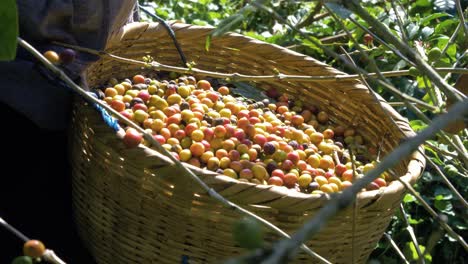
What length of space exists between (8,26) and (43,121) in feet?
2.27

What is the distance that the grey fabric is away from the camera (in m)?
1.42

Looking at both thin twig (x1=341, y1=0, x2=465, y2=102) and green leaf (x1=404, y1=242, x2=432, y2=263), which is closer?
thin twig (x1=341, y1=0, x2=465, y2=102)

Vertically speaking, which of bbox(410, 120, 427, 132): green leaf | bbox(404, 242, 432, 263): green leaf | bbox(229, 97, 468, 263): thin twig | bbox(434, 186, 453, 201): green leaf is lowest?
bbox(404, 242, 432, 263): green leaf

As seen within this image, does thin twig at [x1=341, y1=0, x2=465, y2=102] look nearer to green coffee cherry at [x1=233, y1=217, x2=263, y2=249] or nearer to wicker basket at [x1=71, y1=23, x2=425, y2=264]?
wicker basket at [x1=71, y1=23, x2=425, y2=264]

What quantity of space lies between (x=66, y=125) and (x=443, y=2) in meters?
1.45

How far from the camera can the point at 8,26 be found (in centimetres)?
85

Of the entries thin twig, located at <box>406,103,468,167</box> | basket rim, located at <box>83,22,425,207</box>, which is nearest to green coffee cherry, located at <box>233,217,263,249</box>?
thin twig, located at <box>406,103,468,167</box>

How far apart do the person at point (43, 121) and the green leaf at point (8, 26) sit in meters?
0.50

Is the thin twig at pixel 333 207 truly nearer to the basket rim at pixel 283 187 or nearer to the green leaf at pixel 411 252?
the basket rim at pixel 283 187

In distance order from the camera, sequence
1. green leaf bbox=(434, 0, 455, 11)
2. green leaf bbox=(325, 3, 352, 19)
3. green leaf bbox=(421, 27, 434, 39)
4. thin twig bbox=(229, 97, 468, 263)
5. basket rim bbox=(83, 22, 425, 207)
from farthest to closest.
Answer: green leaf bbox=(434, 0, 455, 11), green leaf bbox=(421, 27, 434, 39), basket rim bbox=(83, 22, 425, 207), green leaf bbox=(325, 3, 352, 19), thin twig bbox=(229, 97, 468, 263)

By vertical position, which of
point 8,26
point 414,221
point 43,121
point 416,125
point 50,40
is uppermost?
point 8,26

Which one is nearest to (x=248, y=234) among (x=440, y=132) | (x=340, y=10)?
(x=340, y=10)

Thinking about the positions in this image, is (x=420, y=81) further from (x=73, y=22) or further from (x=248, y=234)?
(x=248, y=234)

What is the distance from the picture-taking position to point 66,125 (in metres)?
1.59
